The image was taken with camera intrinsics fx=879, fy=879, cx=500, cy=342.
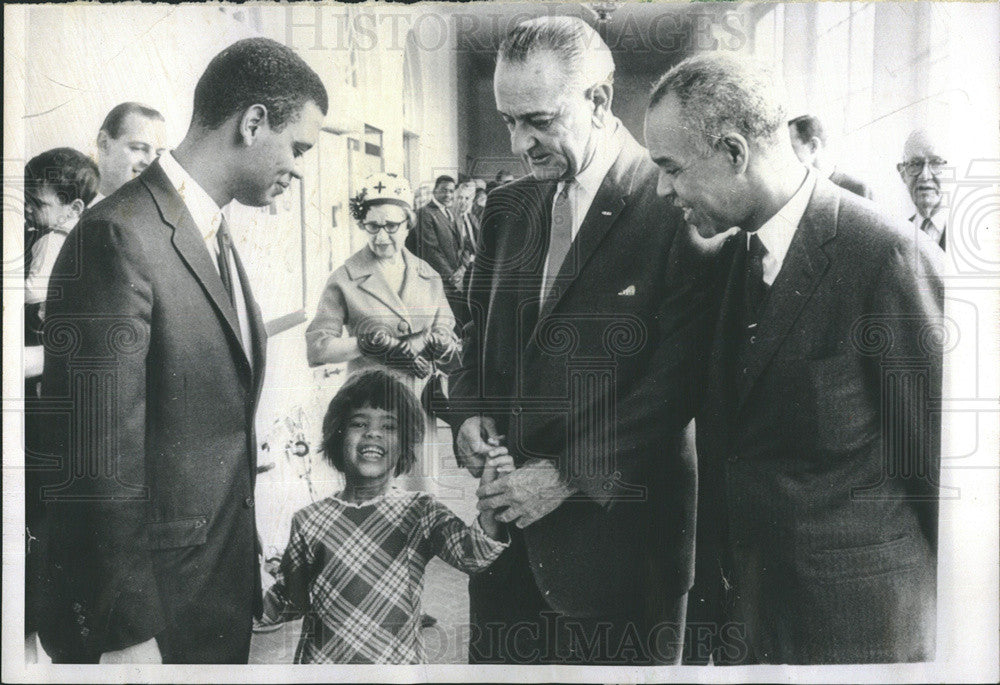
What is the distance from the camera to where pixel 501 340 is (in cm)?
314

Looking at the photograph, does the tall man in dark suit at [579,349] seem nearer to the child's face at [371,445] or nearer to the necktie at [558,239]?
the necktie at [558,239]

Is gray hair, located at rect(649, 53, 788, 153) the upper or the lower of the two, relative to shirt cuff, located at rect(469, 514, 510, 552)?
upper

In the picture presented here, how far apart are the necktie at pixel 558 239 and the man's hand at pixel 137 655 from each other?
6.22ft

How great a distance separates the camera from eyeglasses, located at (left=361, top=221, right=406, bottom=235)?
3160 millimetres

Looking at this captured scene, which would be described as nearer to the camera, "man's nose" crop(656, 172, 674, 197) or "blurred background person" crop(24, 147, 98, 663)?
"man's nose" crop(656, 172, 674, 197)

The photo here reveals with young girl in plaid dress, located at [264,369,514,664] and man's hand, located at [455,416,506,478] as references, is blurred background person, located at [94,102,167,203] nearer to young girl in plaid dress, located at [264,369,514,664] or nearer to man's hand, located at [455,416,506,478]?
young girl in plaid dress, located at [264,369,514,664]

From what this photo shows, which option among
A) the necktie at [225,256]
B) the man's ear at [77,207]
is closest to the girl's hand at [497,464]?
the necktie at [225,256]

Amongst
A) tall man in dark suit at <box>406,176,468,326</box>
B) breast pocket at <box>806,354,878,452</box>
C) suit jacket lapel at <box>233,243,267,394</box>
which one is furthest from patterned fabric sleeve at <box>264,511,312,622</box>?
breast pocket at <box>806,354,878,452</box>

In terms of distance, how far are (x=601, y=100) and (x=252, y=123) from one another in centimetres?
125

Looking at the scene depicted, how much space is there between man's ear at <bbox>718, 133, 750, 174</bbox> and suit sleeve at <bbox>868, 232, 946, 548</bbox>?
2.05ft

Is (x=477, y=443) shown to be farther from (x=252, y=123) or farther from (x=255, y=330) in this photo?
(x=252, y=123)

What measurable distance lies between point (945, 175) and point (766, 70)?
771 mm

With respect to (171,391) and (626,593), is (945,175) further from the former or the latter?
(171,391)

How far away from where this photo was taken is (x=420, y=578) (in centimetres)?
318
